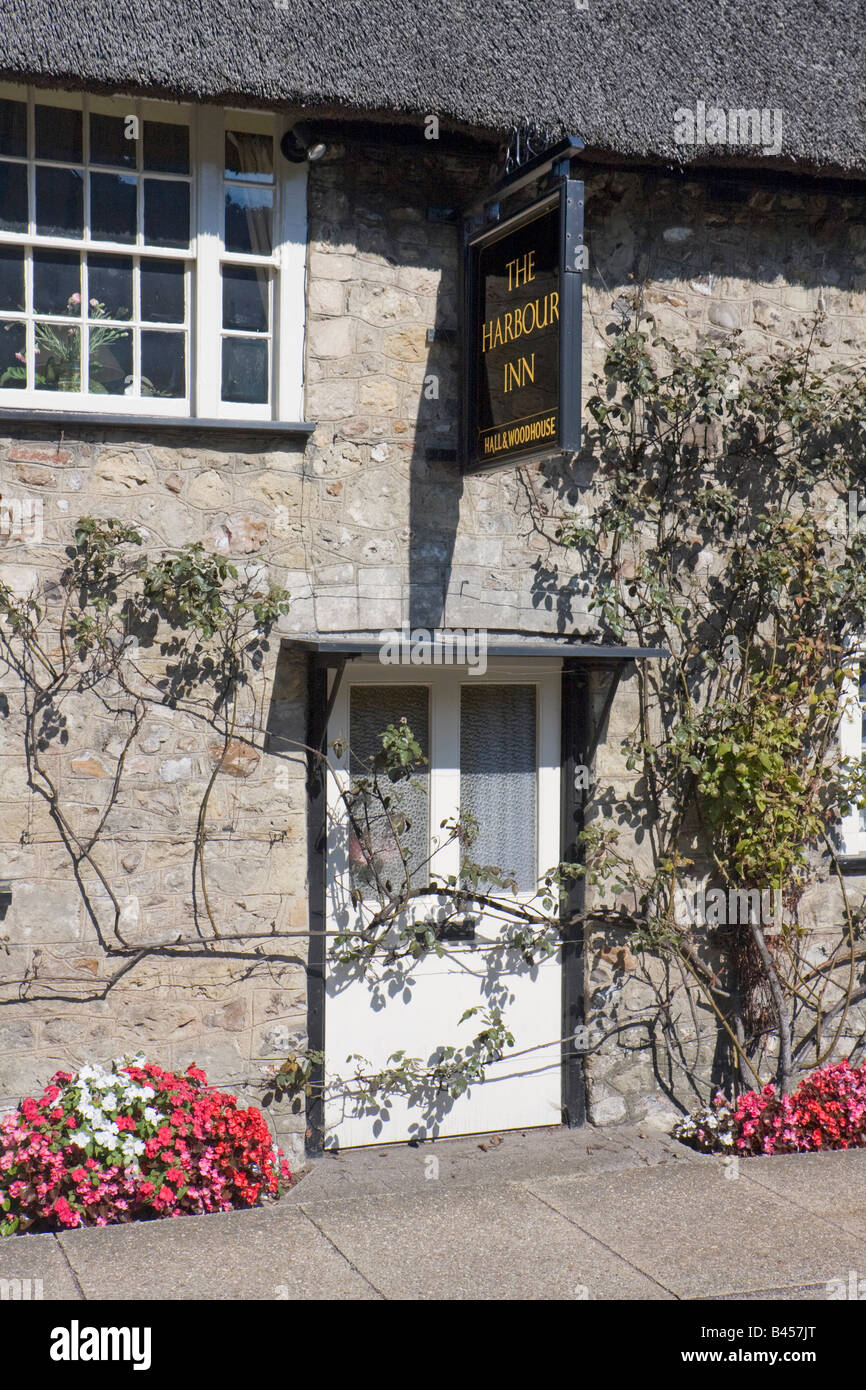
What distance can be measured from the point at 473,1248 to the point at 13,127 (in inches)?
187

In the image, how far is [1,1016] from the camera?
5.04 meters

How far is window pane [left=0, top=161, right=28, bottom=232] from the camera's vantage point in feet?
16.9

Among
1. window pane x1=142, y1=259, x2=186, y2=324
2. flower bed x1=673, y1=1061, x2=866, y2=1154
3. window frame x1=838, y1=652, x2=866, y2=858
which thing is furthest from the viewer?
window frame x1=838, y1=652, x2=866, y2=858

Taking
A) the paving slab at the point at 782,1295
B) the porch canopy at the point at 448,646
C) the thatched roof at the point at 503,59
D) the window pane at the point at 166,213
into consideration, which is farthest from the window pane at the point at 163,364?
the paving slab at the point at 782,1295

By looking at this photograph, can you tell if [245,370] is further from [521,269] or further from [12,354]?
[521,269]

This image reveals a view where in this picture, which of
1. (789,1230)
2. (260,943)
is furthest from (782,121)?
(789,1230)

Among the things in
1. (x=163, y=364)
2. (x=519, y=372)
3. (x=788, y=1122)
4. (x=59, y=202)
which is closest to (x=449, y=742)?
(x=519, y=372)

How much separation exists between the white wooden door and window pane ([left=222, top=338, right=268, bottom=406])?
1289 millimetres

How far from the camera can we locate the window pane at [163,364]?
17.7ft

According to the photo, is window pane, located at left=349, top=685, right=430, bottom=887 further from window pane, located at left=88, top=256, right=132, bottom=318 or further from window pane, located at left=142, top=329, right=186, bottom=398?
window pane, located at left=88, top=256, right=132, bottom=318

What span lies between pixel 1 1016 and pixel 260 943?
107 centimetres

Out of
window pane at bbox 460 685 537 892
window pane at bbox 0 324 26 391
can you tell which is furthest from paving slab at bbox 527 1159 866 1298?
window pane at bbox 0 324 26 391
